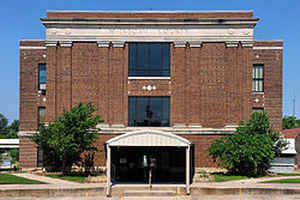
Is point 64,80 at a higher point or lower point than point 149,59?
lower

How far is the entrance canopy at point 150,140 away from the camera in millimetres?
23328

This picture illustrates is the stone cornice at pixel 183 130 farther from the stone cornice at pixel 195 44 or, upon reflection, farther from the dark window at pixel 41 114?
the dark window at pixel 41 114

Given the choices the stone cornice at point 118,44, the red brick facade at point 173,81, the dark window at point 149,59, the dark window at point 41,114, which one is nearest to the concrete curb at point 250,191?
the red brick facade at point 173,81

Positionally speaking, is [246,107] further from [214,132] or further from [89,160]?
[89,160]

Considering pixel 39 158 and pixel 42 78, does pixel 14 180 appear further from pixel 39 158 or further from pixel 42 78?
pixel 42 78

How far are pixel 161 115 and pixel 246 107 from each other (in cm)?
717

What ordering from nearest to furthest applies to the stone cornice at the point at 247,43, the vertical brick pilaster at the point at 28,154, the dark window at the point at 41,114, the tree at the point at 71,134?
the tree at the point at 71,134, the stone cornice at the point at 247,43, the vertical brick pilaster at the point at 28,154, the dark window at the point at 41,114

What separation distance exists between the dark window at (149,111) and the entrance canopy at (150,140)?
Answer: 370 inches

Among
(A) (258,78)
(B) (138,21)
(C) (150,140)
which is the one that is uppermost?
(B) (138,21)

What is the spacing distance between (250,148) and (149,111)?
9099mm

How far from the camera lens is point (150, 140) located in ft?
76.6

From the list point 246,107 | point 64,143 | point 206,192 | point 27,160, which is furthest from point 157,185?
point 27,160

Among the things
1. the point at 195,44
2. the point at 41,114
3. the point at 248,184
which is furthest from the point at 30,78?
the point at 248,184

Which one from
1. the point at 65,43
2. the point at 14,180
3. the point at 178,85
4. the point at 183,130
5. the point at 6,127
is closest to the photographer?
the point at 14,180
